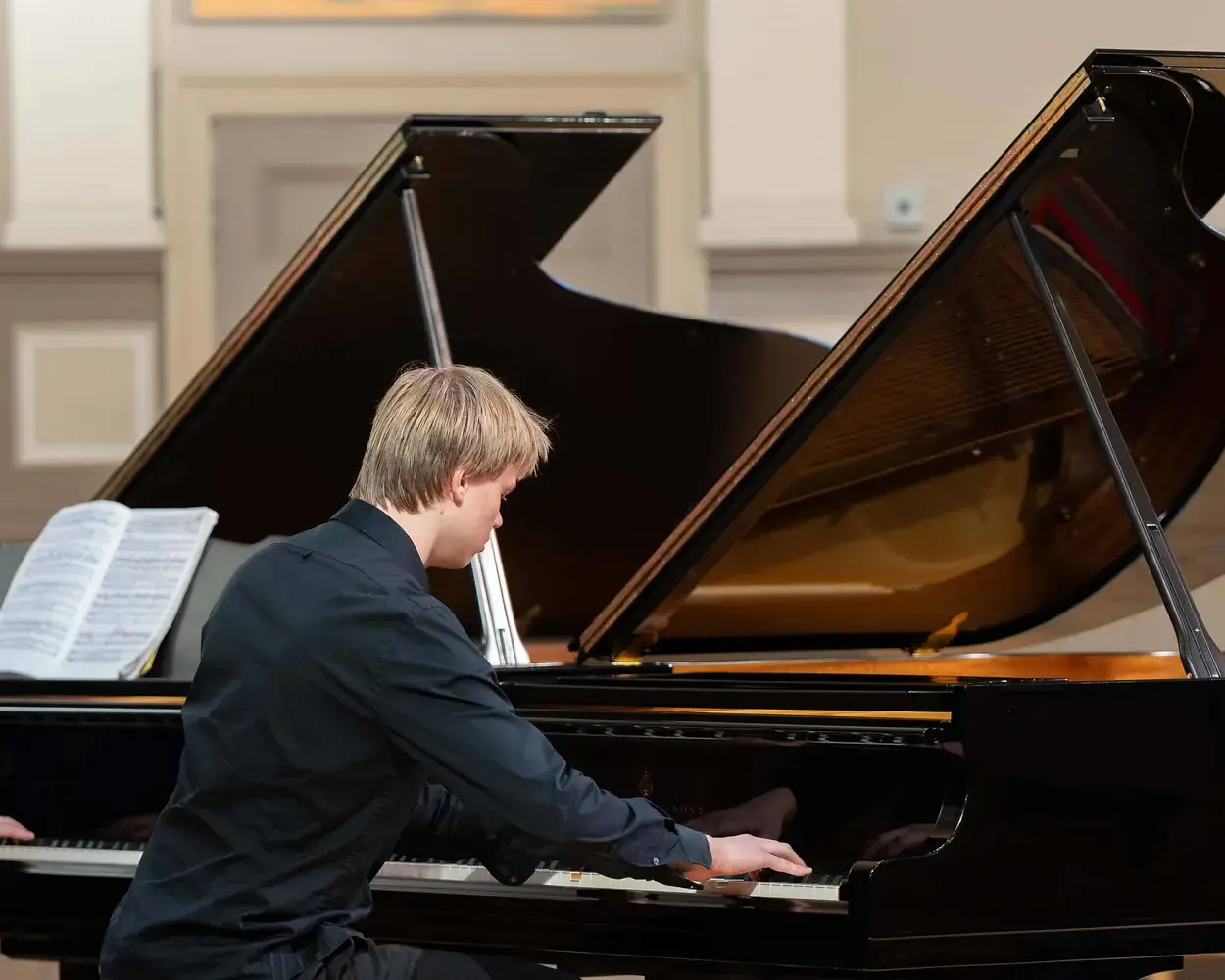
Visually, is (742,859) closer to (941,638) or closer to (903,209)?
(941,638)

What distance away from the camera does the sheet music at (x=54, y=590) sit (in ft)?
9.70

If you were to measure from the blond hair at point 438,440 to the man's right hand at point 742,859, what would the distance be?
490mm

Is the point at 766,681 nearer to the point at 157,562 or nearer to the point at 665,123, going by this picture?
the point at 157,562

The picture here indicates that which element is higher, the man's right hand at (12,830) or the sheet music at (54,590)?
the sheet music at (54,590)

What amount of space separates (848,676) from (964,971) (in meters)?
0.71

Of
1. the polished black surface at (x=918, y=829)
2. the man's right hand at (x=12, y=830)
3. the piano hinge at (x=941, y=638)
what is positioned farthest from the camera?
the piano hinge at (x=941, y=638)

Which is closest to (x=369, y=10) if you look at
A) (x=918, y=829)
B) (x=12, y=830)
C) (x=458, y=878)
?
(x=12, y=830)

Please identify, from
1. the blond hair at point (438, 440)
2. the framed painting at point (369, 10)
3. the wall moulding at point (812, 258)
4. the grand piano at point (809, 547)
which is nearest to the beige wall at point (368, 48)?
the framed painting at point (369, 10)

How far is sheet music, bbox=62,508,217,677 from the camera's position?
9.61ft

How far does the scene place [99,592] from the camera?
9.92 ft

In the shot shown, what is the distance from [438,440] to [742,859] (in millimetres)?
588

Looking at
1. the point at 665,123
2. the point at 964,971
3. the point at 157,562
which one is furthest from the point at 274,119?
the point at 964,971

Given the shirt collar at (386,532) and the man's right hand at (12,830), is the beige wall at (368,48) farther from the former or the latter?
the shirt collar at (386,532)

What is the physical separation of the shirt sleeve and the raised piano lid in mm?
1579
